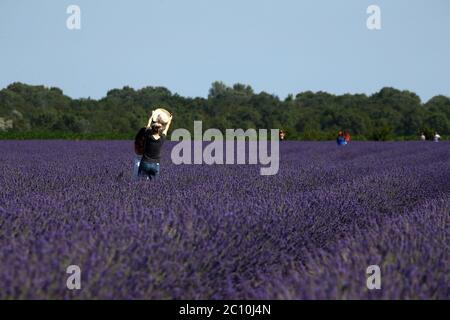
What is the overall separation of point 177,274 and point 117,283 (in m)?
0.31

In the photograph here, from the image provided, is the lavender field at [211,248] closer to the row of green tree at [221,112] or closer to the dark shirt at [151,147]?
the dark shirt at [151,147]

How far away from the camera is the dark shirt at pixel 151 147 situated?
18.9 ft

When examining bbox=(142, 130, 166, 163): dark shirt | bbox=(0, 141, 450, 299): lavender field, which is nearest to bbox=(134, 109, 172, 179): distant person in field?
bbox=(142, 130, 166, 163): dark shirt

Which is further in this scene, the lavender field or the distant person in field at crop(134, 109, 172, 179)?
the distant person in field at crop(134, 109, 172, 179)

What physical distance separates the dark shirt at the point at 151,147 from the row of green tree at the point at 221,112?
40.0 meters

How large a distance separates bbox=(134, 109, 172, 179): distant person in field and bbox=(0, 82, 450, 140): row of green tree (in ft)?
131

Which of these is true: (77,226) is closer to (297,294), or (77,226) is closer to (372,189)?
(297,294)

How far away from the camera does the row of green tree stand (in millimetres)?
48938

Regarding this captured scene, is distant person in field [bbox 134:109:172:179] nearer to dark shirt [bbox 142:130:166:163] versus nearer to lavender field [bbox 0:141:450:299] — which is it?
dark shirt [bbox 142:130:166:163]

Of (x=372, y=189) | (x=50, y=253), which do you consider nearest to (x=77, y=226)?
(x=50, y=253)

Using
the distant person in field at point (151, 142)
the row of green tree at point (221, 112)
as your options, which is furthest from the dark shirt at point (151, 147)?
the row of green tree at point (221, 112)

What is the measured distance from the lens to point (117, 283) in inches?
75.9

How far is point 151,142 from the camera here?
577cm
